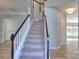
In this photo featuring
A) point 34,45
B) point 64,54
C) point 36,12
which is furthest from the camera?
point 36,12

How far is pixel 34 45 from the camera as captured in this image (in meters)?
6.71

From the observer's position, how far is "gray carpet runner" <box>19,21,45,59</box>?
5750 millimetres

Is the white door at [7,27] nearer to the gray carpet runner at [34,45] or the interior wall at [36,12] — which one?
the interior wall at [36,12]

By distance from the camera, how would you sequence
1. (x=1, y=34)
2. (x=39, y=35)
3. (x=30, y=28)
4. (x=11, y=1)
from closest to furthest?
(x=39, y=35), (x=30, y=28), (x=11, y=1), (x=1, y=34)

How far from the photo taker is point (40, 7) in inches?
431

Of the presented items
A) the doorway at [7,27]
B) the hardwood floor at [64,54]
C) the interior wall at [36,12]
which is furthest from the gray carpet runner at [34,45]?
the doorway at [7,27]

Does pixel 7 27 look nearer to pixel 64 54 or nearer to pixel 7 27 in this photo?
pixel 7 27

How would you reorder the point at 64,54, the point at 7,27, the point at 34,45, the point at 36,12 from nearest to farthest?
the point at 34,45 < the point at 64,54 < the point at 36,12 < the point at 7,27

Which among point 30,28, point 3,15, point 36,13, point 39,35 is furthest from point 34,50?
point 3,15

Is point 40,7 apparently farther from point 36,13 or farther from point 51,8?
point 51,8

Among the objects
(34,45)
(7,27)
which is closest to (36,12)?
(34,45)

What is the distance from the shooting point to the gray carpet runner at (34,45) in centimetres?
575

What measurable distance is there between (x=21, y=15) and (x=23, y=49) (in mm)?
8640

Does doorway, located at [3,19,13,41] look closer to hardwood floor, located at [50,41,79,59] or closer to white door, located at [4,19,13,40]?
white door, located at [4,19,13,40]
